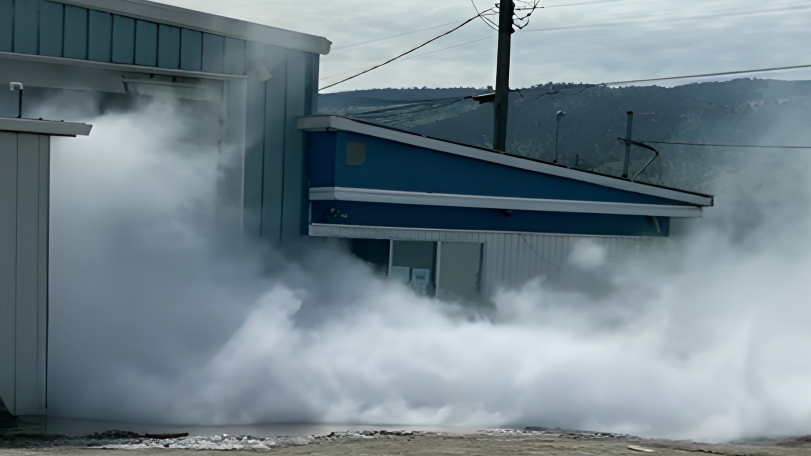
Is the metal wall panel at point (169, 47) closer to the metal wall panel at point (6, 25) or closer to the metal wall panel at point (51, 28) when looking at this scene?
the metal wall panel at point (51, 28)

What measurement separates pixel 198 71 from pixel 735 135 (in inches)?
4628

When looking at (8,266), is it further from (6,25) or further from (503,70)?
(503,70)

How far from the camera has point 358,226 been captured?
14664mm

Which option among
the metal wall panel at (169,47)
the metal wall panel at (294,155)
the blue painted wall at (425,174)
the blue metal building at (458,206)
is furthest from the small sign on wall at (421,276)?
the metal wall panel at (169,47)

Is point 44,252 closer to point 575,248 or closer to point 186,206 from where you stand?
point 186,206

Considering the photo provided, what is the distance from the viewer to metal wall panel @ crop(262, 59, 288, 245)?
14.4 m

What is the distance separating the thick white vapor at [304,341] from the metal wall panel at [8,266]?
0.66 m

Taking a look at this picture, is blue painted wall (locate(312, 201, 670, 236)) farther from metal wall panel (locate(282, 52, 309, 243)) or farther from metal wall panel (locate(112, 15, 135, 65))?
metal wall panel (locate(112, 15, 135, 65))

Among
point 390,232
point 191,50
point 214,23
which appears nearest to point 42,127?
point 191,50

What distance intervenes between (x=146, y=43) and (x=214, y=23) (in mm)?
1152

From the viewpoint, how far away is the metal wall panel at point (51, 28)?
1220cm

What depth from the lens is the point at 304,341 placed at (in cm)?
1238

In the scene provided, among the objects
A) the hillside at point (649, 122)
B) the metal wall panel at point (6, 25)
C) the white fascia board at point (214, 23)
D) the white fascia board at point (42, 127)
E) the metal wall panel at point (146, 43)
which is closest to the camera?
the white fascia board at point (42, 127)

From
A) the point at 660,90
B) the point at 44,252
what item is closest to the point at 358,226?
the point at 44,252
